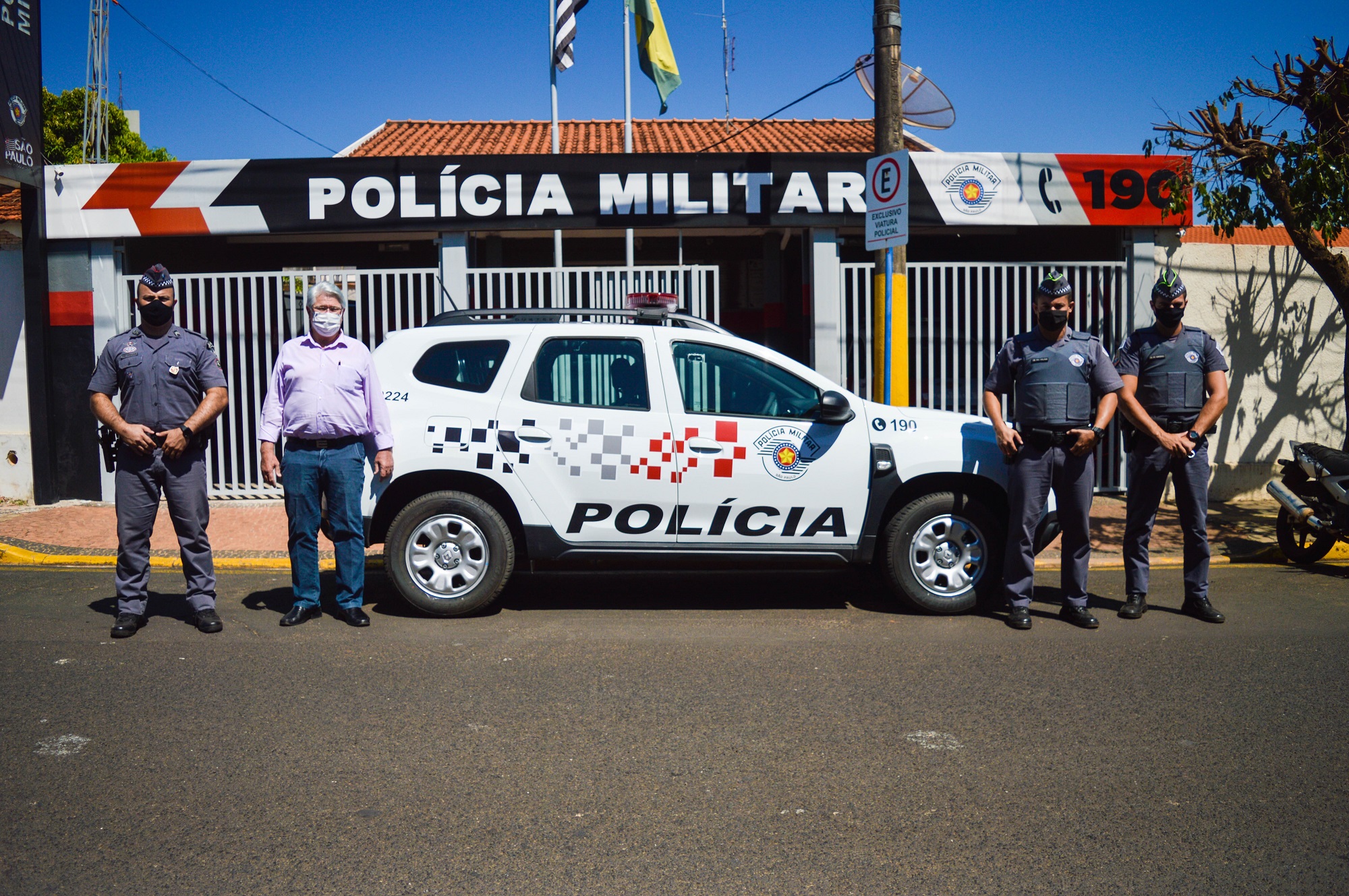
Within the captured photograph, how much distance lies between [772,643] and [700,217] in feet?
20.8

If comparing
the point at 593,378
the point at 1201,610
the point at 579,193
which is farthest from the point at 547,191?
the point at 1201,610

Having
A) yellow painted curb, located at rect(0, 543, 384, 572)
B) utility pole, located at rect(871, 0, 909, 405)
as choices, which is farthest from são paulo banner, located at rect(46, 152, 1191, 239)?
yellow painted curb, located at rect(0, 543, 384, 572)

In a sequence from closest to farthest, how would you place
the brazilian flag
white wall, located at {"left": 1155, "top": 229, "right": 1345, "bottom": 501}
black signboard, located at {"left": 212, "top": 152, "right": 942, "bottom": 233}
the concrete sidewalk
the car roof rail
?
1. the car roof rail
2. the concrete sidewalk
3. black signboard, located at {"left": 212, "top": 152, "right": 942, "bottom": 233}
4. white wall, located at {"left": 1155, "top": 229, "right": 1345, "bottom": 501}
5. the brazilian flag

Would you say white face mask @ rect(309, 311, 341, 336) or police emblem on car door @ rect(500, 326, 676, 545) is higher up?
white face mask @ rect(309, 311, 341, 336)

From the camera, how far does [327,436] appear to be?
6.05 meters

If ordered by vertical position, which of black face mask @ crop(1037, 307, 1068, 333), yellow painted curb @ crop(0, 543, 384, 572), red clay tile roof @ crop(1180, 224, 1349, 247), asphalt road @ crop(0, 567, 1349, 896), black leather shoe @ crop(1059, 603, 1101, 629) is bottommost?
asphalt road @ crop(0, 567, 1349, 896)

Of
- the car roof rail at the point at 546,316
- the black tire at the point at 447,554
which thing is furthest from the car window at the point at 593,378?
the black tire at the point at 447,554

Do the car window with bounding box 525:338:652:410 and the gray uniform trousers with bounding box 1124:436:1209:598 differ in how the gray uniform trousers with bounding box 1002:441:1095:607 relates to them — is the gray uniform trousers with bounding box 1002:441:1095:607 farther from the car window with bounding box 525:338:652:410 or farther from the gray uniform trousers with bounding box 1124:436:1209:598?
the car window with bounding box 525:338:652:410

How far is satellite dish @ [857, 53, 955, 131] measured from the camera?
448 inches

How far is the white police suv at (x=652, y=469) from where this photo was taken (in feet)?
20.8

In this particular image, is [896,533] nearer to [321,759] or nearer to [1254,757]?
[1254,757]

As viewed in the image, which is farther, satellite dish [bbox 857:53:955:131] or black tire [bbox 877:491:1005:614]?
satellite dish [bbox 857:53:955:131]

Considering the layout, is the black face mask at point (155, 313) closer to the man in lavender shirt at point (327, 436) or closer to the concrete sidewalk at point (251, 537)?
the man in lavender shirt at point (327, 436)

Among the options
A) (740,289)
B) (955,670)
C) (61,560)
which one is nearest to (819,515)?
(955,670)
